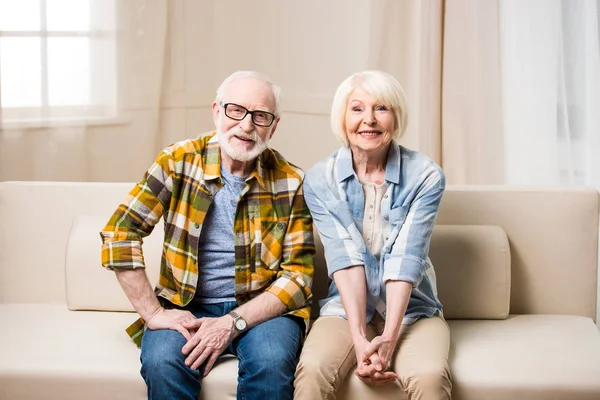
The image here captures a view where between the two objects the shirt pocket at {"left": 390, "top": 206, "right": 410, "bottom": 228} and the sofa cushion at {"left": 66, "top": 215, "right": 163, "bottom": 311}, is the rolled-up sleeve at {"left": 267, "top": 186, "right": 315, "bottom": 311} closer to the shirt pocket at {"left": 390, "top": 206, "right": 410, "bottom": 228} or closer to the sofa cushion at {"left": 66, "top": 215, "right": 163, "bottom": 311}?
the shirt pocket at {"left": 390, "top": 206, "right": 410, "bottom": 228}

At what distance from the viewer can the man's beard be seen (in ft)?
7.17

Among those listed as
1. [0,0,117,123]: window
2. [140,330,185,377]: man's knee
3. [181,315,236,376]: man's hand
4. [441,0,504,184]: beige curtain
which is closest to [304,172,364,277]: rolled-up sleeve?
[181,315,236,376]: man's hand

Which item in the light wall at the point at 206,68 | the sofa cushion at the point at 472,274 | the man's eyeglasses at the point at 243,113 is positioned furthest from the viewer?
the light wall at the point at 206,68

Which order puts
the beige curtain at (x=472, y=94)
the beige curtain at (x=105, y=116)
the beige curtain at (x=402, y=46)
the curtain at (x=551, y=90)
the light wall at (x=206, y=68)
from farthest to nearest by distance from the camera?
the light wall at (x=206, y=68)
the beige curtain at (x=105, y=116)
the beige curtain at (x=402, y=46)
the beige curtain at (x=472, y=94)
the curtain at (x=551, y=90)

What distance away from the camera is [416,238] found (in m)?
2.10

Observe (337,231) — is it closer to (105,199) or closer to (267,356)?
(267,356)

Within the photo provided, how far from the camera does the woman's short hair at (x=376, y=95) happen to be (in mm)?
2113

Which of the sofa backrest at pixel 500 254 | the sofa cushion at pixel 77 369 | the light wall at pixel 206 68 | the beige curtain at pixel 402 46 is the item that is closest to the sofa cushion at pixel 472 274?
the sofa backrest at pixel 500 254

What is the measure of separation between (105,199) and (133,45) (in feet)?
5.91

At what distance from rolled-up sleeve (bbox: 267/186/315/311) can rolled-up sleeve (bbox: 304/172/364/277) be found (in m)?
0.07

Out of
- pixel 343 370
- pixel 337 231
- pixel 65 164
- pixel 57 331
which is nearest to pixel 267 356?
pixel 343 370

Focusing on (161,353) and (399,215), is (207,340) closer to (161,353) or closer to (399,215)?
(161,353)

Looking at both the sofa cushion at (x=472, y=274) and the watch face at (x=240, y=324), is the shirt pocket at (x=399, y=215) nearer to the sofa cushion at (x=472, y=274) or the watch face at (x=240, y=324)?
the sofa cushion at (x=472, y=274)

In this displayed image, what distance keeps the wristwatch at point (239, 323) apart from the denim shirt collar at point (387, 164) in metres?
0.47
